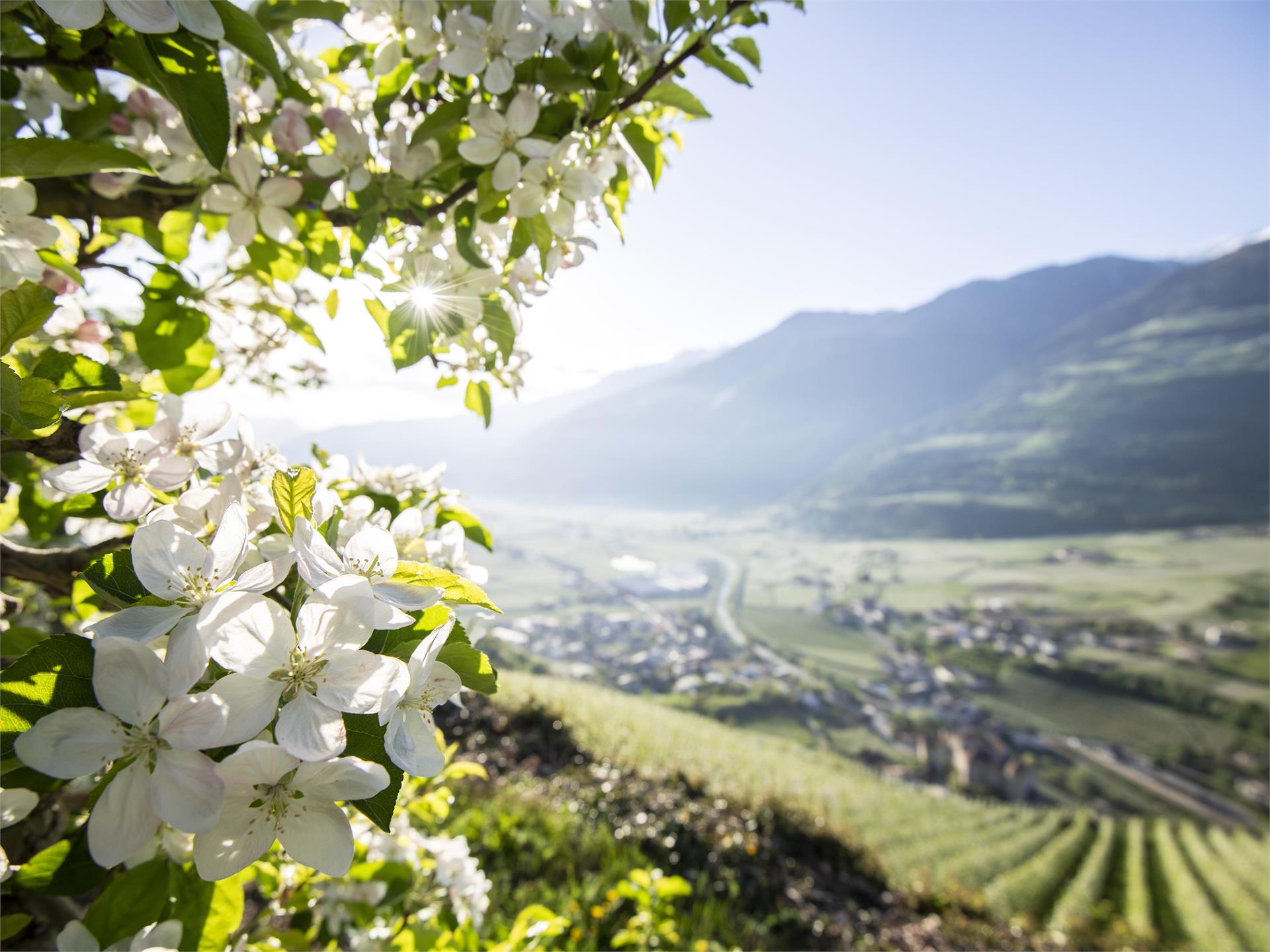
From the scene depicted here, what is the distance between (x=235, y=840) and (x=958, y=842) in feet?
34.2

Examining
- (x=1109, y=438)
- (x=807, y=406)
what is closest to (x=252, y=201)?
(x=1109, y=438)

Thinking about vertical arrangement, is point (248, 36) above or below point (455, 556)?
above

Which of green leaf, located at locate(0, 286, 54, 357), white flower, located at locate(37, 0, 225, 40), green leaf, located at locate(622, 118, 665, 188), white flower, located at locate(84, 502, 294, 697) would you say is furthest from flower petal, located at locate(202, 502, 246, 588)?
green leaf, located at locate(622, 118, 665, 188)

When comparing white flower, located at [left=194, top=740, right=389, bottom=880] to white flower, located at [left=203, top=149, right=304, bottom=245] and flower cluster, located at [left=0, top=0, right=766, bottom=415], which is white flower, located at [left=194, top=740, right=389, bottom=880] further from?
white flower, located at [left=203, top=149, right=304, bottom=245]

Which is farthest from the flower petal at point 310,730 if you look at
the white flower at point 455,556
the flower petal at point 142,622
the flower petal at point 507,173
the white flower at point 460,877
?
the white flower at point 460,877

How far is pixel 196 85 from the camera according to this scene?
2.03 feet

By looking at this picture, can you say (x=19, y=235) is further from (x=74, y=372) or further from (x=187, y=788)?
(x=187, y=788)

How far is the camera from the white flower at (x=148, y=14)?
532mm

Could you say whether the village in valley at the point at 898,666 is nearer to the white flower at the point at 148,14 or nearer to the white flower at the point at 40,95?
the white flower at the point at 40,95

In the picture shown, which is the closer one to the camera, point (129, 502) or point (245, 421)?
point (129, 502)

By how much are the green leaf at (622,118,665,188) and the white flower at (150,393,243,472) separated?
724mm

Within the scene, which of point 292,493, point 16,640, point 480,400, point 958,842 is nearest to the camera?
point 292,493

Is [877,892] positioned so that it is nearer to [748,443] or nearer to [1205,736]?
[1205,736]

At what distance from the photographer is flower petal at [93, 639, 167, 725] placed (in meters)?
0.39
